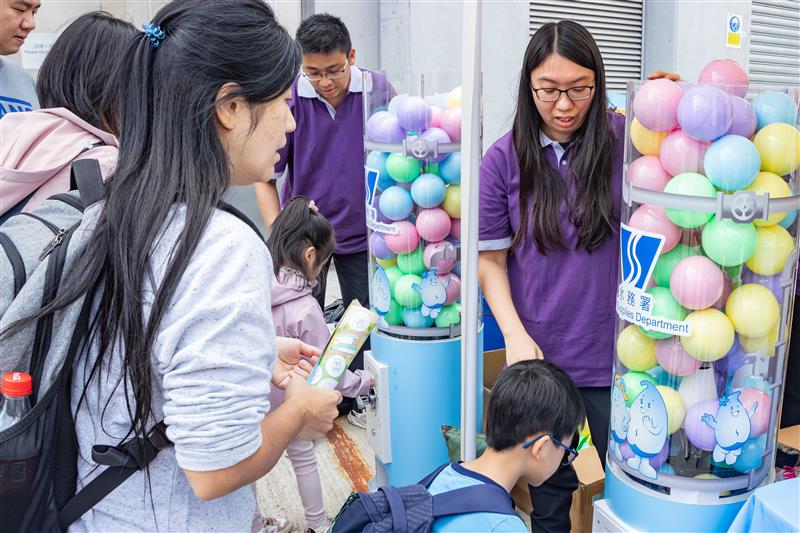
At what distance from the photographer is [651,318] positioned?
1.42 meters

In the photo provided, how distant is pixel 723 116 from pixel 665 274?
334 mm

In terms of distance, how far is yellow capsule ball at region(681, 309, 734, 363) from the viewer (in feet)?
4.53

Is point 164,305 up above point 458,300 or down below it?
above

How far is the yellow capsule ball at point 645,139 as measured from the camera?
58.2 inches

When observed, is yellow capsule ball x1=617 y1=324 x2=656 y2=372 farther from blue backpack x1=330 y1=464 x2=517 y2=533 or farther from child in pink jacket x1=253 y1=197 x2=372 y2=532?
child in pink jacket x1=253 y1=197 x2=372 y2=532

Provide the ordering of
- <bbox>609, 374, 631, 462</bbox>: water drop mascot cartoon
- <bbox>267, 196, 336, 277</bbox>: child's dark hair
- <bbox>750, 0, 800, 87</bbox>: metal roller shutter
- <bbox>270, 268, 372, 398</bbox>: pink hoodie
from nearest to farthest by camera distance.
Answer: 1. <bbox>609, 374, 631, 462</bbox>: water drop mascot cartoon
2. <bbox>270, 268, 372, 398</bbox>: pink hoodie
3. <bbox>267, 196, 336, 277</bbox>: child's dark hair
4. <bbox>750, 0, 800, 87</bbox>: metal roller shutter

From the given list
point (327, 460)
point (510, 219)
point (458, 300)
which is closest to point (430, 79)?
point (510, 219)

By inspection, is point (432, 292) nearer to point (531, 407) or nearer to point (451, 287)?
point (451, 287)

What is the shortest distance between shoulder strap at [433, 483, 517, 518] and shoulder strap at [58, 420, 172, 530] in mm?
638

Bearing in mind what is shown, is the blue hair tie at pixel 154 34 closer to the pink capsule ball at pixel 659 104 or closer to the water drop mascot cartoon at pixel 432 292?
the pink capsule ball at pixel 659 104

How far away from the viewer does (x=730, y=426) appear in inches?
55.4

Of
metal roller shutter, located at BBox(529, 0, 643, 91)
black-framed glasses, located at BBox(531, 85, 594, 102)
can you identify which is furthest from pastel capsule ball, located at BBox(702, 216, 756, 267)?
metal roller shutter, located at BBox(529, 0, 643, 91)

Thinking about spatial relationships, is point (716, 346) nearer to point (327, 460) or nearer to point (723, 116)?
point (723, 116)

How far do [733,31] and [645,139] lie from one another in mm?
5930
